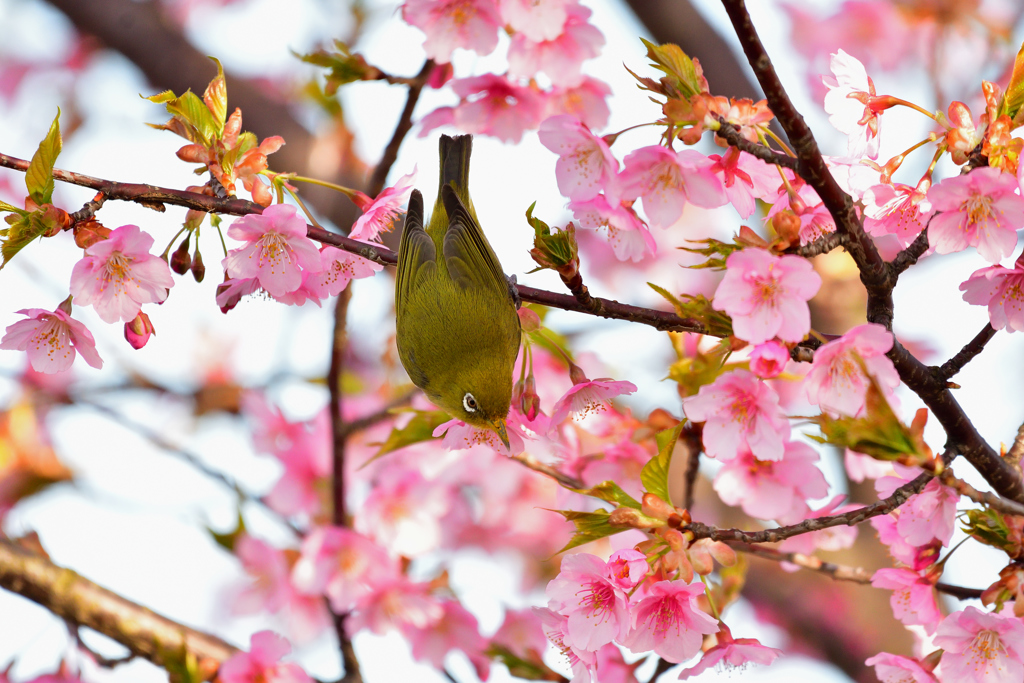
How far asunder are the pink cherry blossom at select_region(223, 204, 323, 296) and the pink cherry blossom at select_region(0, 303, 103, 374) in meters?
0.44

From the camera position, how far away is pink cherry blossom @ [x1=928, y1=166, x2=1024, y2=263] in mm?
1750

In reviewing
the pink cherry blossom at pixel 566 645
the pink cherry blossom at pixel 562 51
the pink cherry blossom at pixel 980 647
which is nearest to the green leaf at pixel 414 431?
the pink cherry blossom at pixel 566 645

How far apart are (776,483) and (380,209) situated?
4.78ft

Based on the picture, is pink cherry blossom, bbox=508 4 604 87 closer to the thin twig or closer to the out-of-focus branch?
the thin twig

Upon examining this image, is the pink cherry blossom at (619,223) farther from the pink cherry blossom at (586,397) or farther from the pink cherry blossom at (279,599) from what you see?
the pink cherry blossom at (279,599)

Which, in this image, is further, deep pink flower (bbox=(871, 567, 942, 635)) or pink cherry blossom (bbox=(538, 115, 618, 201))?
deep pink flower (bbox=(871, 567, 942, 635))

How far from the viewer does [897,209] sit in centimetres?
206

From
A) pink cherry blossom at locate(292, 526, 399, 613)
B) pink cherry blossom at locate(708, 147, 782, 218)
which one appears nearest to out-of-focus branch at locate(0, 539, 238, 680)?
pink cherry blossom at locate(292, 526, 399, 613)

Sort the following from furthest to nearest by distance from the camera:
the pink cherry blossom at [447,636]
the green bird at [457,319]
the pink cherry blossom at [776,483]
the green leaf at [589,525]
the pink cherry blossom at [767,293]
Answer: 1. the pink cherry blossom at [447,636]
2. the green bird at [457,319]
3. the pink cherry blossom at [776,483]
4. the green leaf at [589,525]
5. the pink cherry blossom at [767,293]

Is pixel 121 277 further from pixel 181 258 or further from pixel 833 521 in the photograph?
pixel 833 521

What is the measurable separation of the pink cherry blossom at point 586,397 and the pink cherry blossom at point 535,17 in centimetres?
111

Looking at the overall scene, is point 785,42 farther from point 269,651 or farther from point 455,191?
point 269,651

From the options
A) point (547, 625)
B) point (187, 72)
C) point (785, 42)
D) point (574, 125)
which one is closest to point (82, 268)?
point (574, 125)

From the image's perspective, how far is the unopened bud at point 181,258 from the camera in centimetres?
225
